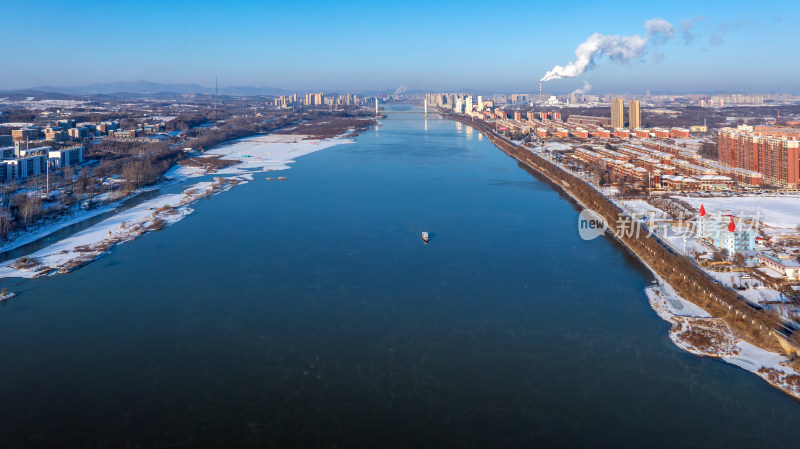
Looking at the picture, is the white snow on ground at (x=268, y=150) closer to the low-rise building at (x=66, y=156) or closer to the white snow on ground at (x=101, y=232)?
the low-rise building at (x=66, y=156)

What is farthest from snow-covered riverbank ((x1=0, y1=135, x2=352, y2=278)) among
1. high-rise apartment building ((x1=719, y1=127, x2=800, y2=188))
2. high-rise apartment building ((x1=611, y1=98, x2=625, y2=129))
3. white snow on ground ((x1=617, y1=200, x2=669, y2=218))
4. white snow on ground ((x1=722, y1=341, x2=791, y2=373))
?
high-rise apartment building ((x1=611, y1=98, x2=625, y2=129))

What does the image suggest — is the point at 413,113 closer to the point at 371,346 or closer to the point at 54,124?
the point at 54,124

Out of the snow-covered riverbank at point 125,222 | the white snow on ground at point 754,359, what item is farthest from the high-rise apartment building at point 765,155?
the snow-covered riverbank at point 125,222

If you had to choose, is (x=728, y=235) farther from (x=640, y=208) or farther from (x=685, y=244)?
(x=640, y=208)

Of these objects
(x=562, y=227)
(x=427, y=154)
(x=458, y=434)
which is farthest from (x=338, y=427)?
(x=427, y=154)

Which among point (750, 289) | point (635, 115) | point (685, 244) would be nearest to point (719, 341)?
point (750, 289)

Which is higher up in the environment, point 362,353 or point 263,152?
point 263,152
